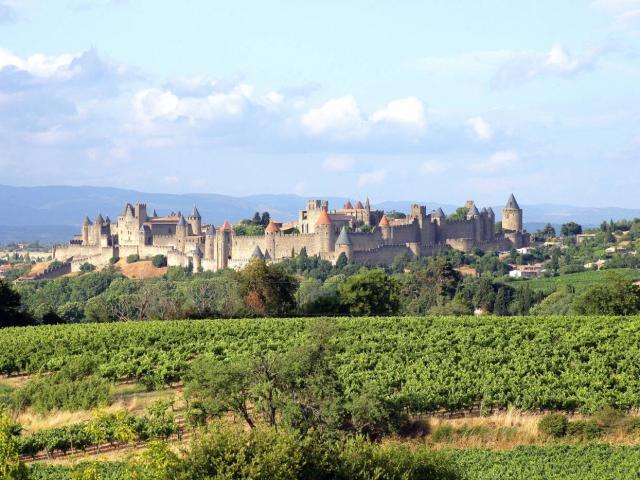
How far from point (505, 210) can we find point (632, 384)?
82.1 m

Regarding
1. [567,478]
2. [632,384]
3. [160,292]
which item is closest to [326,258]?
[160,292]

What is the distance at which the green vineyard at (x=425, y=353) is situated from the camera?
22.7 m

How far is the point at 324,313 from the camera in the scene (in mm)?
42344

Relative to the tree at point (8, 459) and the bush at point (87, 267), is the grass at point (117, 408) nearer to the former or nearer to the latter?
the tree at point (8, 459)

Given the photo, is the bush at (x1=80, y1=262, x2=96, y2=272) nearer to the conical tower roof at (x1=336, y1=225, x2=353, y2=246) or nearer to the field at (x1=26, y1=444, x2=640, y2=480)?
the conical tower roof at (x1=336, y1=225, x2=353, y2=246)

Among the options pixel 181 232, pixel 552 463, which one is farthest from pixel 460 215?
pixel 552 463

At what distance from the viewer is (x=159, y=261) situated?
86.8 meters

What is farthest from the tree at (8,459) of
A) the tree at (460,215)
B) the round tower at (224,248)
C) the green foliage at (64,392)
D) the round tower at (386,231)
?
the tree at (460,215)

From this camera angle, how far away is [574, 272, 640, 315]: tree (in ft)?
135

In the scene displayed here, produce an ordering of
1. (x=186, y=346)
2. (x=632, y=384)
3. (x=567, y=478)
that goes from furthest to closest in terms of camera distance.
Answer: (x=186, y=346)
(x=632, y=384)
(x=567, y=478)

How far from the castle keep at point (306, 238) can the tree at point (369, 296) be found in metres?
32.1

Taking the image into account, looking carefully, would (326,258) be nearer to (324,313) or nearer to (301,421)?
(324,313)

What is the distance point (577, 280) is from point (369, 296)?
1194 inches

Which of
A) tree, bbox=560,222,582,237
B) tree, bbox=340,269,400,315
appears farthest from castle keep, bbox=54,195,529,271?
tree, bbox=340,269,400,315
